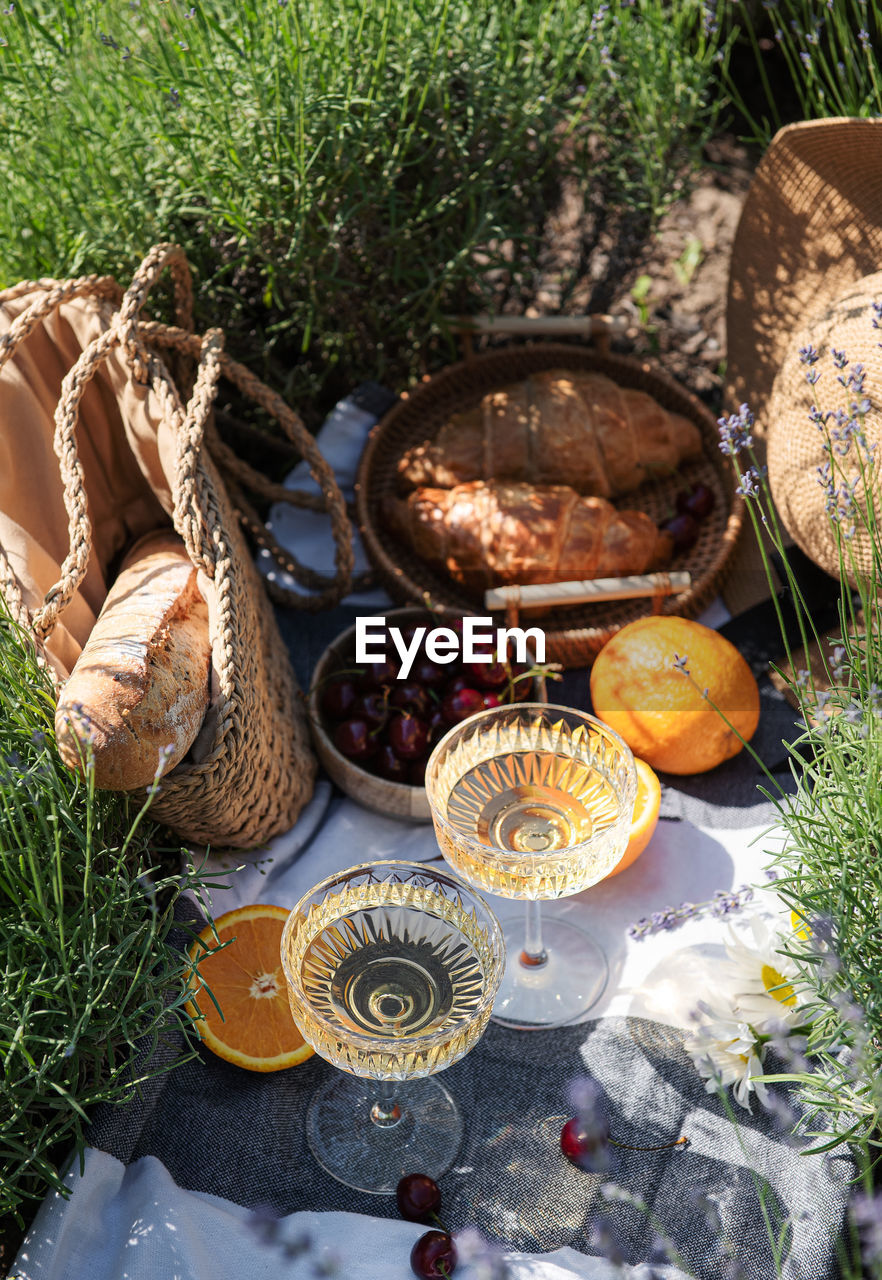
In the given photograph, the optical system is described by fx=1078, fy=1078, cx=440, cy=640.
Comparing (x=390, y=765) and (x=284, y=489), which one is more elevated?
(x=284, y=489)

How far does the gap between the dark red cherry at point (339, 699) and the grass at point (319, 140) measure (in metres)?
0.64

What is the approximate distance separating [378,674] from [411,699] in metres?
0.07

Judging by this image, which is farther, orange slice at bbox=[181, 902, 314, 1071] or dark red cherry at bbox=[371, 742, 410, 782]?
dark red cherry at bbox=[371, 742, 410, 782]

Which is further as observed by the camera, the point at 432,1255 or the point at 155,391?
the point at 155,391

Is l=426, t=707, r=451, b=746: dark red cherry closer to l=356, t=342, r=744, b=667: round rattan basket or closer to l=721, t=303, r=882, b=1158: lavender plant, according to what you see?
l=356, t=342, r=744, b=667: round rattan basket

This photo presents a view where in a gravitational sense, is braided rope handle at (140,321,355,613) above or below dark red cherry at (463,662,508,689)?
above

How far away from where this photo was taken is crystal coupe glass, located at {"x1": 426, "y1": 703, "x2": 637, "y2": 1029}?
151 cm

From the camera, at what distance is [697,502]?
7.11 ft

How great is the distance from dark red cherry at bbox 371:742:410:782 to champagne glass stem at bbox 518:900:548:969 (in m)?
0.33

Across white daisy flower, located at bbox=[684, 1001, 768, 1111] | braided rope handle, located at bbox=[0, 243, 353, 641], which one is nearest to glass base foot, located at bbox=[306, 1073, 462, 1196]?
white daisy flower, located at bbox=[684, 1001, 768, 1111]

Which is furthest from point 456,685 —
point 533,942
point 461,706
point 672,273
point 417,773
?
point 672,273

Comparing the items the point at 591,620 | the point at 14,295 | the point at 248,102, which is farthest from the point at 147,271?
the point at 591,620

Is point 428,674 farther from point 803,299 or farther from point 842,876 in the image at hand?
point 803,299

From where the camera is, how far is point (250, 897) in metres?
1.72
